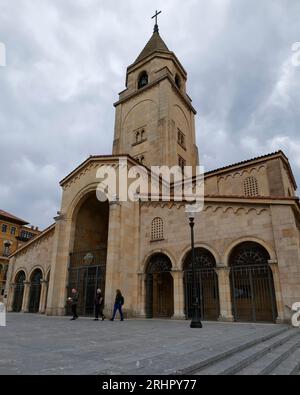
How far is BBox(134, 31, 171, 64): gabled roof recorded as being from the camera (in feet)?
106

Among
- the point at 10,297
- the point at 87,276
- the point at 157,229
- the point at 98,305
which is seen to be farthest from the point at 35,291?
the point at 157,229

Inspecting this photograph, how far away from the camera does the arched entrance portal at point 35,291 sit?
2378cm

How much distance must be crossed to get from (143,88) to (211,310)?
23.7 m

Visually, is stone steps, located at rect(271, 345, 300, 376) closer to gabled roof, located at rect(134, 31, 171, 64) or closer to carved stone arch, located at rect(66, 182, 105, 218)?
carved stone arch, located at rect(66, 182, 105, 218)

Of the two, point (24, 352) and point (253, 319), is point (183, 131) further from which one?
point (24, 352)

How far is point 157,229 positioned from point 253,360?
11.9 m

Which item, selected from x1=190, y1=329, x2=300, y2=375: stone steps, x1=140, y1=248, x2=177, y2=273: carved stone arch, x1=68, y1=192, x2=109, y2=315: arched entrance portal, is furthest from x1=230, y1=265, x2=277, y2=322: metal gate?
x1=68, y1=192, x2=109, y2=315: arched entrance portal

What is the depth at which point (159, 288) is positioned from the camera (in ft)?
61.6

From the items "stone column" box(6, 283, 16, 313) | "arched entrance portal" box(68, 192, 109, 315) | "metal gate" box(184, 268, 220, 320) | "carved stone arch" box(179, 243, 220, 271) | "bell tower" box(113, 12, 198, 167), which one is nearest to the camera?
"carved stone arch" box(179, 243, 220, 271)

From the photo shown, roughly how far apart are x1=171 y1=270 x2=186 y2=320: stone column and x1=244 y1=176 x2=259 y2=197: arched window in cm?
902

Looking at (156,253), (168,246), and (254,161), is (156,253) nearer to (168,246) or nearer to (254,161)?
(168,246)

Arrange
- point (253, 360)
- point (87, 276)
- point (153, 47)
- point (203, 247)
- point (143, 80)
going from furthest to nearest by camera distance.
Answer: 1. point (153, 47)
2. point (143, 80)
3. point (87, 276)
4. point (203, 247)
5. point (253, 360)

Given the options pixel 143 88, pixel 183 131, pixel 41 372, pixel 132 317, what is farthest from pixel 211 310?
pixel 143 88

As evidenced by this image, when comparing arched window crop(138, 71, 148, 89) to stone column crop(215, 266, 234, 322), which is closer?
stone column crop(215, 266, 234, 322)
